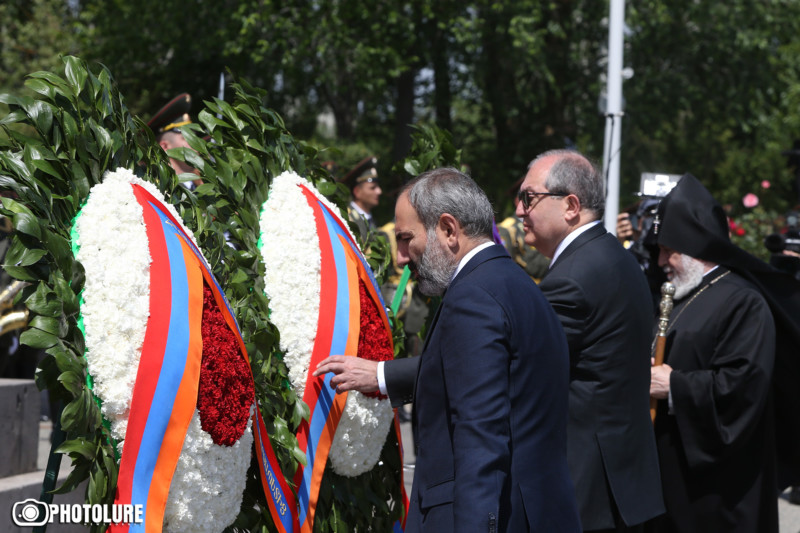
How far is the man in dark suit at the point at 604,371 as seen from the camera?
10.7 ft

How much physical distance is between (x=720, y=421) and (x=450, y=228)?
2.24 m

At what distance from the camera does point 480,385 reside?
2.38 meters

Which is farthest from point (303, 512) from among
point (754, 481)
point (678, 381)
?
point (754, 481)

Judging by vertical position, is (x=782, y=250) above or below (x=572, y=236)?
below

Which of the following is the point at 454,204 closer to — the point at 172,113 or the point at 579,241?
the point at 579,241

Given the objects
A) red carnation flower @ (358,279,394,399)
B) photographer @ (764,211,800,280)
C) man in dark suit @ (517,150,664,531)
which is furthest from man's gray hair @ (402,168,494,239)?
photographer @ (764,211,800,280)

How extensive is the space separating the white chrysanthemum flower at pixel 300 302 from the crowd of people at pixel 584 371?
0.15 meters

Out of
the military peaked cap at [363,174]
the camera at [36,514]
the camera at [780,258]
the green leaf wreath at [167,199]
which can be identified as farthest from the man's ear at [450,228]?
the military peaked cap at [363,174]

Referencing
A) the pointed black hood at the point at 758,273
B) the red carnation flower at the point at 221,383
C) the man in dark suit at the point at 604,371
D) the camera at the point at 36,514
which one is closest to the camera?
the camera at the point at 36,514

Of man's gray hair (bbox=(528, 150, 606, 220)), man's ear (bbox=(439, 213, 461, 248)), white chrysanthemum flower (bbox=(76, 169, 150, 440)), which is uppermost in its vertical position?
man's gray hair (bbox=(528, 150, 606, 220))

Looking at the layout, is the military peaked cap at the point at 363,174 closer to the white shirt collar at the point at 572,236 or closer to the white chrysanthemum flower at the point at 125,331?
the white shirt collar at the point at 572,236

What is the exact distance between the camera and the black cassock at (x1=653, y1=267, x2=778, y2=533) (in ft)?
13.9

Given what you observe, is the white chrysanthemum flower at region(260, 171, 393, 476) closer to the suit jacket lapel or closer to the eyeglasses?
the eyeglasses

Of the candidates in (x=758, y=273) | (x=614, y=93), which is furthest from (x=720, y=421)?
(x=614, y=93)
